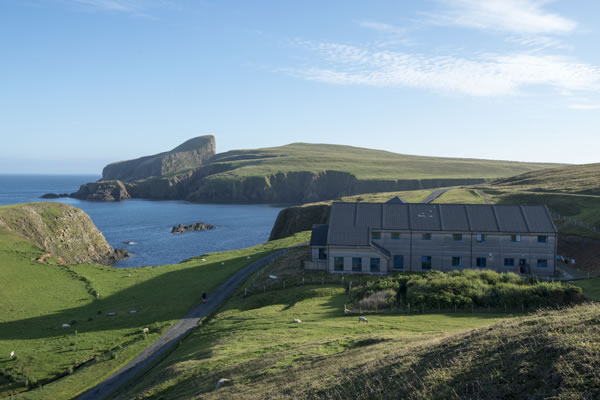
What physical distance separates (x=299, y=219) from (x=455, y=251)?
63757 millimetres

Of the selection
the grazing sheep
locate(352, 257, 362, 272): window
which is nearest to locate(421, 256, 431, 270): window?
locate(352, 257, 362, 272): window

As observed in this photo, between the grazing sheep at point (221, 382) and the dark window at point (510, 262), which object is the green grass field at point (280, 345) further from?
the dark window at point (510, 262)

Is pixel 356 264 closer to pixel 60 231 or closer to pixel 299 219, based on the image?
pixel 299 219

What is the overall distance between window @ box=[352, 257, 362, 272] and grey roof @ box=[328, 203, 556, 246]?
213 centimetres

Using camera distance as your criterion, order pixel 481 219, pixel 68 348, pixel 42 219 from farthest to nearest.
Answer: pixel 42 219 < pixel 481 219 < pixel 68 348

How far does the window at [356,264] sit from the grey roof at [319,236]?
16.3ft

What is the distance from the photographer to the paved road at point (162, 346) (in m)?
31.4

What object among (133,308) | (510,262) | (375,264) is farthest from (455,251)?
(133,308)

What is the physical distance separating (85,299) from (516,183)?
149 m

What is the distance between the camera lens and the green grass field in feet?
68.9

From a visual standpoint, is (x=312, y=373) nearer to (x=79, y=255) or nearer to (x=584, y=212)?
(x=584, y=212)

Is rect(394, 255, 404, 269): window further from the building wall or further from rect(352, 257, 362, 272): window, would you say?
rect(352, 257, 362, 272): window

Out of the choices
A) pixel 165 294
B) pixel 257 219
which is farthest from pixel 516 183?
pixel 165 294

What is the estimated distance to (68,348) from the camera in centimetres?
3953
